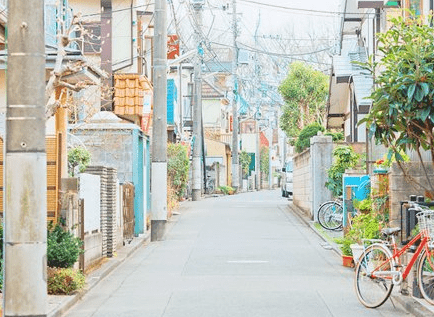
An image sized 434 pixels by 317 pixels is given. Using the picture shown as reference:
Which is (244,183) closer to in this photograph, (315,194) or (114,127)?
(315,194)

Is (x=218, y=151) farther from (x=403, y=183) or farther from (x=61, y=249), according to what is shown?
(x=61, y=249)

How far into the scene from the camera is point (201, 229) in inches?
1136

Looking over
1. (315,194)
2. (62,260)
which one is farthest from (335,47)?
(62,260)

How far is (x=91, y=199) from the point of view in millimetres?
18000

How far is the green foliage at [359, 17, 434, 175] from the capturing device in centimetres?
1384

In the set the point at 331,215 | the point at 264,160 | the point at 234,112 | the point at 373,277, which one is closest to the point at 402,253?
the point at 373,277

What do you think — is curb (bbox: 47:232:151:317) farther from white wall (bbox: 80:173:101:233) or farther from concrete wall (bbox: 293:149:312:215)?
concrete wall (bbox: 293:149:312:215)

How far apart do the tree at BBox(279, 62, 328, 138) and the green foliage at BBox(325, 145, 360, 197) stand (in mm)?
25116

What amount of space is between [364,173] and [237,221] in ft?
28.3

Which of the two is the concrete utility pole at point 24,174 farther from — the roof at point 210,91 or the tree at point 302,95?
the roof at point 210,91

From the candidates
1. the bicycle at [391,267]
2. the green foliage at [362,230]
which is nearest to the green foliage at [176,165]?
the green foliage at [362,230]

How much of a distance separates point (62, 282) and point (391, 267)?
4.73 meters

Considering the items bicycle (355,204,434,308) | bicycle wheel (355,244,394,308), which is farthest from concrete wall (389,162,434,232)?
bicycle wheel (355,244,394,308)

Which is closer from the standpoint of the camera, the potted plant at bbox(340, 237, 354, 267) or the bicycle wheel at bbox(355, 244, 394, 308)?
the bicycle wheel at bbox(355, 244, 394, 308)
